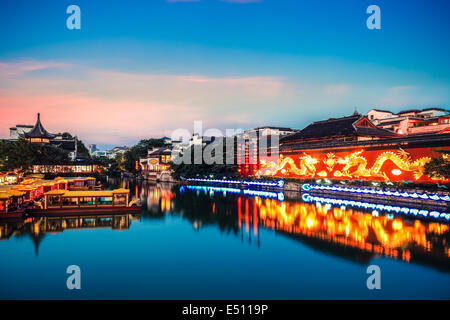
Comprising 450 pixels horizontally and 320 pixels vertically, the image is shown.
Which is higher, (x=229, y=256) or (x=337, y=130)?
(x=337, y=130)

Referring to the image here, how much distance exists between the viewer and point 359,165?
24266 millimetres

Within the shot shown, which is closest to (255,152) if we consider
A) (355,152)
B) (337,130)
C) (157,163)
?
(337,130)

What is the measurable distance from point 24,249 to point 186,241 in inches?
212

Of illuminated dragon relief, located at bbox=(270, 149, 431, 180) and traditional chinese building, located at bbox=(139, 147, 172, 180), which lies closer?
illuminated dragon relief, located at bbox=(270, 149, 431, 180)

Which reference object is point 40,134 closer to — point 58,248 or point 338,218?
point 58,248

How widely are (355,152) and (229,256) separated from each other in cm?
1720

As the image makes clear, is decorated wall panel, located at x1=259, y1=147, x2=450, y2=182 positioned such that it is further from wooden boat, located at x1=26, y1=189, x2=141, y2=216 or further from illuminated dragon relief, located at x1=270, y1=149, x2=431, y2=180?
wooden boat, located at x1=26, y1=189, x2=141, y2=216

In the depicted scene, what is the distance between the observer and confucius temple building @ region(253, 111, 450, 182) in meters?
20.2

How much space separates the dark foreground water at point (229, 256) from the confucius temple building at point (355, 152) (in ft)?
21.7

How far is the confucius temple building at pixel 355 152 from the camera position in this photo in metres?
20.2

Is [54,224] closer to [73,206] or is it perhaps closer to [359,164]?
[73,206]

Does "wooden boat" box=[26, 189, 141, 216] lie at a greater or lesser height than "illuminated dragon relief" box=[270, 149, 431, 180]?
lesser

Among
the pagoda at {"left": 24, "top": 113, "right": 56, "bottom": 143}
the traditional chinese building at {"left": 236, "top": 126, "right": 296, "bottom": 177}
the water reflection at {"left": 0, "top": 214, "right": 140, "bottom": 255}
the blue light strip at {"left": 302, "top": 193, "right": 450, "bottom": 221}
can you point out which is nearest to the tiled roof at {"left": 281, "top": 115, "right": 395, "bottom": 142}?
the traditional chinese building at {"left": 236, "top": 126, "right": 296, "bottom": 177}

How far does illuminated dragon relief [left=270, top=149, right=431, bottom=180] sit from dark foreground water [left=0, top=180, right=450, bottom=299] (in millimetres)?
6380
